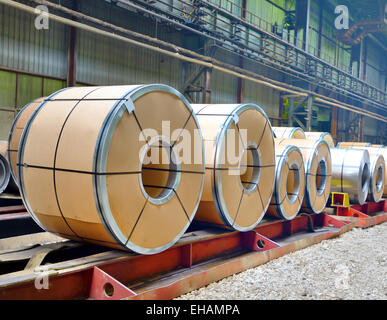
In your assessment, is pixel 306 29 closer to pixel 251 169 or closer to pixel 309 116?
pixel 309 116

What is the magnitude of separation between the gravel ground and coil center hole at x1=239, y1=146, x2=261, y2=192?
101cm

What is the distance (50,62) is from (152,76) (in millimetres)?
3545

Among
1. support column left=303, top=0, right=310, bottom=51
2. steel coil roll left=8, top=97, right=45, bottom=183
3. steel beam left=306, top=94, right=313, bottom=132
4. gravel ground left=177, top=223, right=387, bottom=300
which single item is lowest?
gravel ground left=177, top=223, right=387, bottom=300

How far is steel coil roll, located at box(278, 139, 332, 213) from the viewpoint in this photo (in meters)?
6.94

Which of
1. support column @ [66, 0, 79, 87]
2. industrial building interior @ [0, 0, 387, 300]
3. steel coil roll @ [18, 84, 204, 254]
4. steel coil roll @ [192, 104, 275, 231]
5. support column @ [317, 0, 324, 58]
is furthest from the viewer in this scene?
support column @ [317, 0, 324, 58]

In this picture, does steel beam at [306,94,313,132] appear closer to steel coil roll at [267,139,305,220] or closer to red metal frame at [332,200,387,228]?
red metal frame at [332,200,387,228]

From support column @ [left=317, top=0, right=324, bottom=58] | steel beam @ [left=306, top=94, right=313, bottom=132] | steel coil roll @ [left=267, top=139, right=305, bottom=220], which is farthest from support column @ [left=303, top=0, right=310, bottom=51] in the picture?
steel coil roll @ [left=267, top=139, right=305, bottom=220]

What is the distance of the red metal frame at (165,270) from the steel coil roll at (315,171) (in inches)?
36.6

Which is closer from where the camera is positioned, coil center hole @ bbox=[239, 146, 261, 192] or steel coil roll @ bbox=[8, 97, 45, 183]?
coil center hole @ bbox=[239, 146, 261, 192]

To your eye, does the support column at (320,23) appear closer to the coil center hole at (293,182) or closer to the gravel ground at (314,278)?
the coil center hole at (293,182)

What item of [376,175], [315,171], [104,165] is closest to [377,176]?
[376,175]

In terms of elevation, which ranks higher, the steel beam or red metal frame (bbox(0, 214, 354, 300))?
the steel beam

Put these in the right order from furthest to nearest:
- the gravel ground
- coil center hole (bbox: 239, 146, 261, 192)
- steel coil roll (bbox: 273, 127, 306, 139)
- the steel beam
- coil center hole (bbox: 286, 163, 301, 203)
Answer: the steel beam < steel coil roll (bbox: 273, 127, 306, 139) < coil center hole (bbox: 286, 163, 301, 203) < coil center hole (bbox: 239, 146, 261, 192) < the gravel ground

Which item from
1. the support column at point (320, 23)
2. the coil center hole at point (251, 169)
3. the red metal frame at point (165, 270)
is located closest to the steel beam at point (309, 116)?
the support column at point (320, 23)
